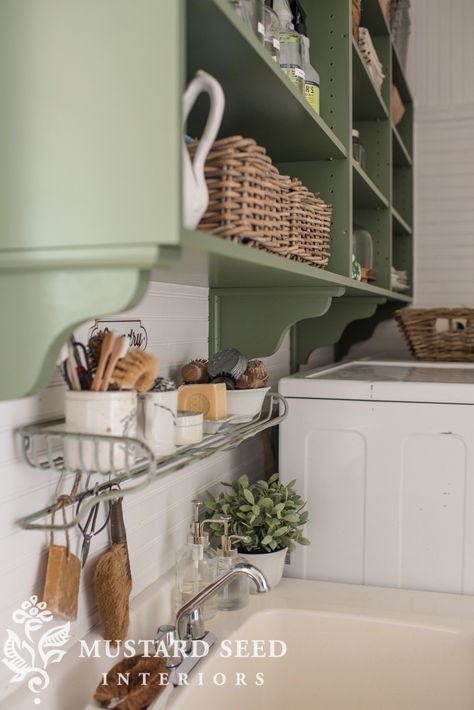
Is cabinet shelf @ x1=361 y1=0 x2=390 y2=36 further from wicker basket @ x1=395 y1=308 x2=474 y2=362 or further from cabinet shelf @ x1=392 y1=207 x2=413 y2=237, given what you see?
wicker basket @ x1=395 y1=308 x2=474 y2=362

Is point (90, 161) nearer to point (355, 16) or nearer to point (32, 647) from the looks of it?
point (32, 647)

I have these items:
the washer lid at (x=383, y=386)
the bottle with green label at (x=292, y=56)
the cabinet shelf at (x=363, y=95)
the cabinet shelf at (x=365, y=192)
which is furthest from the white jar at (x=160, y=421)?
the cabinet shelf at (x=363, y=95)

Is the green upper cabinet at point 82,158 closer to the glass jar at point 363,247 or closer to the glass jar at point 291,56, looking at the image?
the glass jar at point 291,56

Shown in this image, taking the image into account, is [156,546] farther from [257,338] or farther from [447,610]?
[447,610]

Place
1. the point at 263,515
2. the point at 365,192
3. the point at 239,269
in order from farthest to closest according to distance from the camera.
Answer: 1. the point at 365,192
2. the point at 263,515
3. the point at 239,269

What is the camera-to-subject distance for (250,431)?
1515mm

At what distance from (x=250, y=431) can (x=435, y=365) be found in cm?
121

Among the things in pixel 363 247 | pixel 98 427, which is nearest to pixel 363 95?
pixel 363 247

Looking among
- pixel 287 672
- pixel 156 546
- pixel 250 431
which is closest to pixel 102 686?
pixel 156 546

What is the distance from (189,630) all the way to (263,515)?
0.39 meters

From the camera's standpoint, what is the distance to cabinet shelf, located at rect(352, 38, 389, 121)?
2.00 metres

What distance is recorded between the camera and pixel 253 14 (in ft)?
4.30

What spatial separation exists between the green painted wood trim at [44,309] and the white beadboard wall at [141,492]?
14cm

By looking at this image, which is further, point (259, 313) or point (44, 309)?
point (259, 313)
